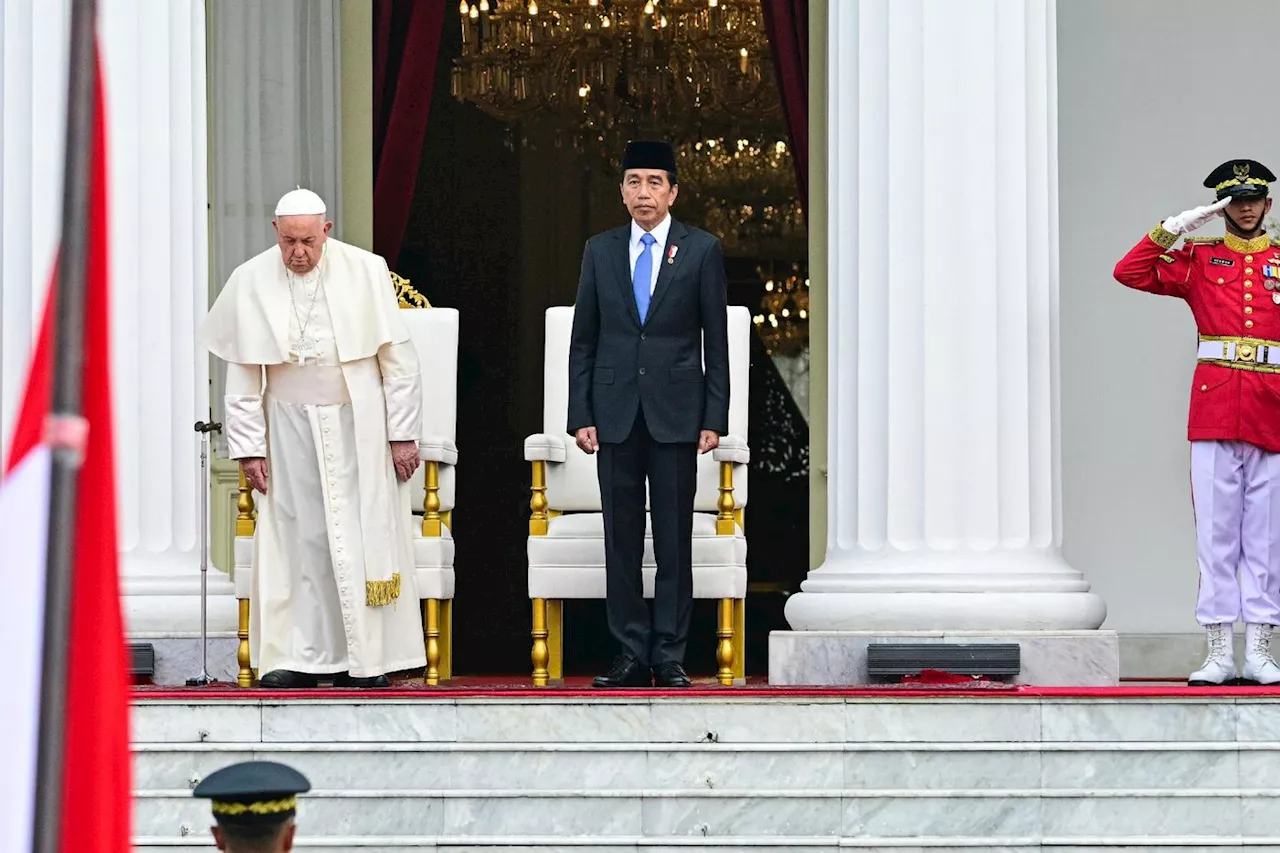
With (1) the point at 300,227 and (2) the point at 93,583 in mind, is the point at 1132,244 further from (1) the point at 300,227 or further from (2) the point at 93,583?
(2) the point at 93,583

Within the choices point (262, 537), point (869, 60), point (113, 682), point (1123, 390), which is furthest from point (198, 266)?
point (113, 682)

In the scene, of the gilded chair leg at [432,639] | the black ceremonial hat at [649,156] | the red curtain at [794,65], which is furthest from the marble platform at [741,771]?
the red curtain at [794,65]

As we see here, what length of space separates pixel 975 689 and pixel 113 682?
15.3ft

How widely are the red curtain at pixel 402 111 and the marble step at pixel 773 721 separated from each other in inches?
168

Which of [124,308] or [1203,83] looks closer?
[124,308]

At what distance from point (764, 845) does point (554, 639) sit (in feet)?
6.85

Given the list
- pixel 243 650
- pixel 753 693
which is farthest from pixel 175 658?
pixel 753 693

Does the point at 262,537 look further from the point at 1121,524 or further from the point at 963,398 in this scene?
the point at 1121,524

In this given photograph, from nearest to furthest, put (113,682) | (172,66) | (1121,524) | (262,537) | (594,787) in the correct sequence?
(113,682) → (594,787) → (262,537) → (172,66) → (1121,524)

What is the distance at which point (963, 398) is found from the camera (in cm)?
806

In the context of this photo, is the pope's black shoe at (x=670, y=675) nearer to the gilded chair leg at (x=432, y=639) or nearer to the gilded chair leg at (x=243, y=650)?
the gilded chair leg at (x=432, y=639)

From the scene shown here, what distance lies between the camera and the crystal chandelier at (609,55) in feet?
42.1

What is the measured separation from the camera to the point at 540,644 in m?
8.41

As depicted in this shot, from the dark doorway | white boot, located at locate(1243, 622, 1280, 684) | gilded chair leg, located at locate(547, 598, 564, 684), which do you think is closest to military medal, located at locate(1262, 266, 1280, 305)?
white boot, located at locate(1243, 622, 1280, 684)
